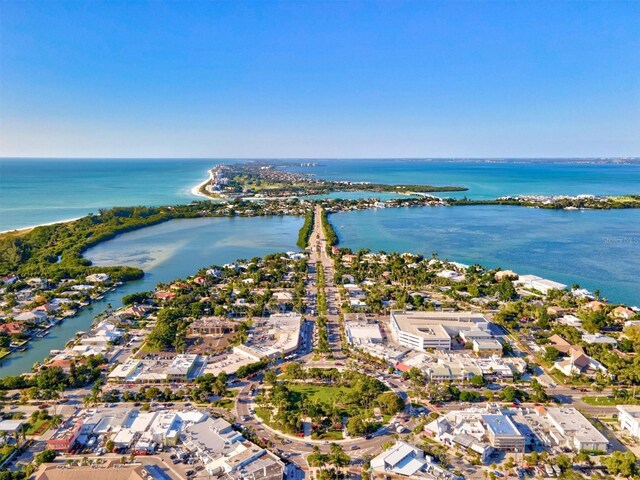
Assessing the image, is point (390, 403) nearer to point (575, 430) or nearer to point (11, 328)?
point (575, 430)

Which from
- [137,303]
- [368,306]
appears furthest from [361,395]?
[137,303]

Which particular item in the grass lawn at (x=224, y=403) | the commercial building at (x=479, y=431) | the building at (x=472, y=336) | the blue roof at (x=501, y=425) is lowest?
the grass lawn at (x=224, y=403)

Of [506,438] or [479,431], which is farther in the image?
[479,431]

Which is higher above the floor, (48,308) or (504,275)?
(504,275)

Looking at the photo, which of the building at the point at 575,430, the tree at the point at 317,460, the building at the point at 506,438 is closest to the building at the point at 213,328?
the tree at the point at 317,460

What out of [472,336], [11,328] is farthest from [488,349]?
[11,328]

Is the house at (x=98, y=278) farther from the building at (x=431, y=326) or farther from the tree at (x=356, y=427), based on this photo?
the tree at (x=356, y=427)

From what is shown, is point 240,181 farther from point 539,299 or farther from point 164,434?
point 164,434
